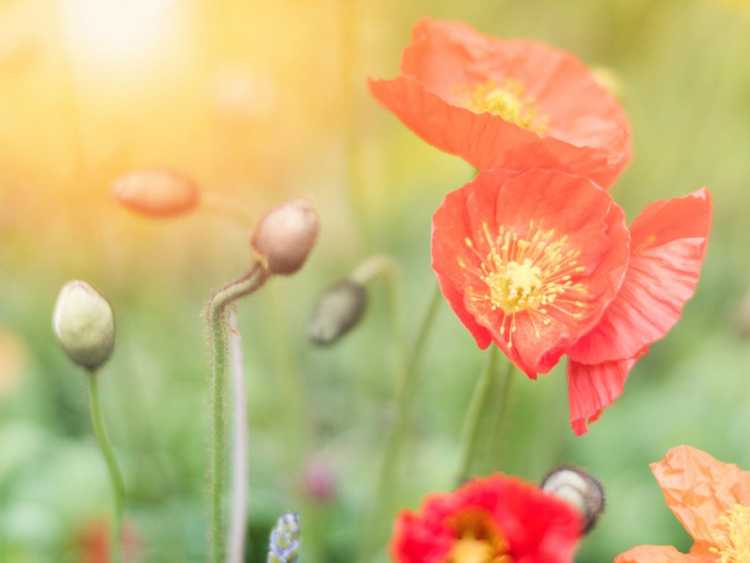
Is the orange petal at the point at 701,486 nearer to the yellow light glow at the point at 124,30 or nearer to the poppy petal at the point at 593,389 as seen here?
the poppy petal at the point at 593,389

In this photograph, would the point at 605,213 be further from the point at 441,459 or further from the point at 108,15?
the point at 108,15

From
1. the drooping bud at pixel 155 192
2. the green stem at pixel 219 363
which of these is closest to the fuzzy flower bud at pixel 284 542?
the green stem at pixel 219 363

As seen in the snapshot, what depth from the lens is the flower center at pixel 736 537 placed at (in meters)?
0.76

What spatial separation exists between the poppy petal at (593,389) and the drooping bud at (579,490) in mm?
32

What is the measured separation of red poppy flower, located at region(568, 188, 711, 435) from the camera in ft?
2.54

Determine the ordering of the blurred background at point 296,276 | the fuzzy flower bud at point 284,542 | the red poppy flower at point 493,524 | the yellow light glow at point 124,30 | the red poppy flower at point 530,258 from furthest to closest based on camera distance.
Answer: the yellow light glow at point 124,30
the blurred background at point 296,276
the red poppy flower at point 530,258
the fuzzy flower bud at point 284,542
the red poppy flower at point 493,524

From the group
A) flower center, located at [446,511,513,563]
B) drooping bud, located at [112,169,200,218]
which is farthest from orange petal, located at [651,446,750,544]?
drooping bud, located at [112,169,200,218]

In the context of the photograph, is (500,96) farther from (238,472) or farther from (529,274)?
(238,472)

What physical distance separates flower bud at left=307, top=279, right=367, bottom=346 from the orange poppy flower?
1.06ft

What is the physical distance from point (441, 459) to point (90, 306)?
31.4 inches

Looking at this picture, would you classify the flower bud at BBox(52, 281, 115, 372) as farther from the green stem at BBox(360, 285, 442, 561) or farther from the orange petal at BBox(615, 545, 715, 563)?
the orange petal at BBox(615, 545, 715, 563)

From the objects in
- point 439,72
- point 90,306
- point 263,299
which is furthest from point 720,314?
point 90,306

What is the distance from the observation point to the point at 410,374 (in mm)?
1004

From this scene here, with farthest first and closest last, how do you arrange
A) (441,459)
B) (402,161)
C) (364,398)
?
1. (402,161)
2. (364,398)
3. (441,459)
